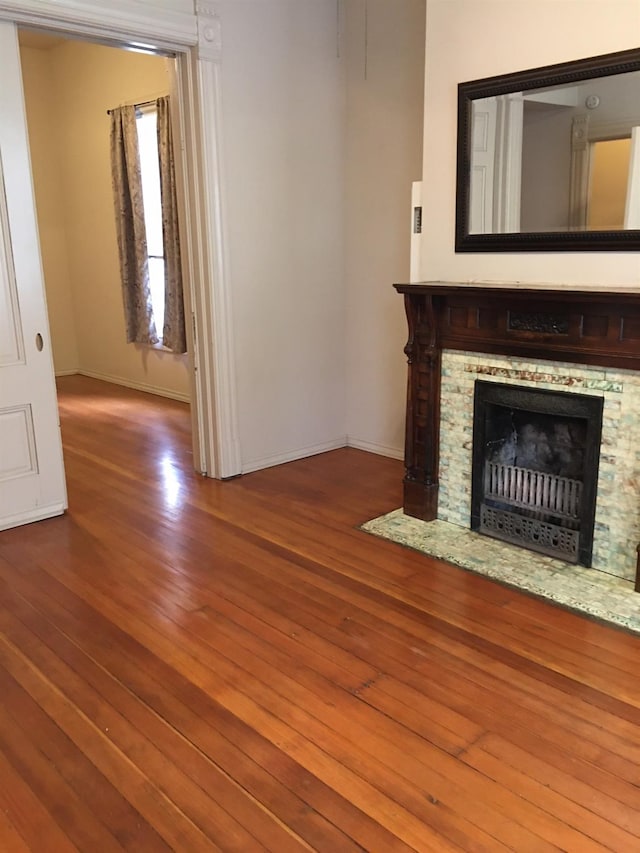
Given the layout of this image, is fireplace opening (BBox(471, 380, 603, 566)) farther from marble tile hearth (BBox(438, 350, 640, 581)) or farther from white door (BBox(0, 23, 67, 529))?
white door (BBox(0, 23, 67, 529))

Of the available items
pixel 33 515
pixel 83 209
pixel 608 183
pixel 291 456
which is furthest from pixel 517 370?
pixel 83 209

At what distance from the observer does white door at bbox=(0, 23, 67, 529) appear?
131 inches

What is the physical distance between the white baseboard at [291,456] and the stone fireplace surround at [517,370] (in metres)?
1.19

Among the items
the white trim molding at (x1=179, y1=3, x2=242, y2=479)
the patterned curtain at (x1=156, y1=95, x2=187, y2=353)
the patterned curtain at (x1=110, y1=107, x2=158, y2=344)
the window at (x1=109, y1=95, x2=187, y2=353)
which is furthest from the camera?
the patterned curtain at (x1=110, y1=107, x2=158, y2=344)

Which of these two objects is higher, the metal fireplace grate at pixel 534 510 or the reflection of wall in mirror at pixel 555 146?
the reflection of wall in mirror at pixel 555 146

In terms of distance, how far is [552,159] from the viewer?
3.06 metres

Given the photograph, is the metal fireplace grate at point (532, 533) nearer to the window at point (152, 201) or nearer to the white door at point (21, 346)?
the white door at point (21, 346)

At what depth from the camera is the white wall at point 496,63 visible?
286 cm

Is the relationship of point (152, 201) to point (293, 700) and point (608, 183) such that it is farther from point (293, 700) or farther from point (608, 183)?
point (293, 700)

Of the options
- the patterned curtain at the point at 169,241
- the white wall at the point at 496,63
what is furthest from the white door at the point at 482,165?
the patterned curtain at the point at 169,241

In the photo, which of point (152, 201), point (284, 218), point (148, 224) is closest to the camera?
point (284, 218)

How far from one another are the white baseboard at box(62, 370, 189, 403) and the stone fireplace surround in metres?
3.47

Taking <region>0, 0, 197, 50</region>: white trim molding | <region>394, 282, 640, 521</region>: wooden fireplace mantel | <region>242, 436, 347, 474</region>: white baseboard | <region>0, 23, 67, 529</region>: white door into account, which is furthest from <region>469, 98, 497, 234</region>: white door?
<region>0, 23, 67, 529</region>: white door

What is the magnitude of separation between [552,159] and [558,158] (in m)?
0.03
